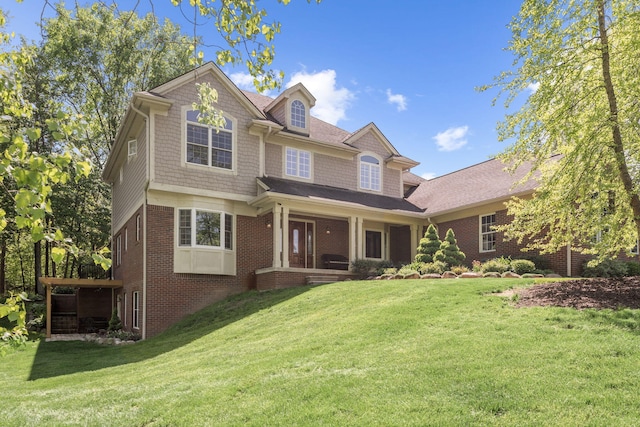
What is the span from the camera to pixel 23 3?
453cm

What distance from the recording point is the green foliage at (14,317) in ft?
9.78

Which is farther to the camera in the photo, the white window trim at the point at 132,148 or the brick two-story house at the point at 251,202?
the white window trim at the point at 132,148

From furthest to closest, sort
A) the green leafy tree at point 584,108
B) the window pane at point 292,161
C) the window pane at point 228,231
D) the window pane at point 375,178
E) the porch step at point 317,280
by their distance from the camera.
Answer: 1. the window pane at point 375,178
2. the window pane at point 292,161
3. the window pane at point 228,231
4. the porch step at point 317,280
5. the green leafy tree at point 584,108

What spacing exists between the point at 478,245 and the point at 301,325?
11077mm

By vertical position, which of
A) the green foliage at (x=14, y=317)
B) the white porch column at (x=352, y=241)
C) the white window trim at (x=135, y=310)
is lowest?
the white window trim at (x=135, y=310)

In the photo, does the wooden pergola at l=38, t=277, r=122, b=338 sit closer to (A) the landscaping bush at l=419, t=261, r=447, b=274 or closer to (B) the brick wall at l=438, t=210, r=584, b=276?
(A) the landscaping bush at l=419, t=261, r=447, b=274

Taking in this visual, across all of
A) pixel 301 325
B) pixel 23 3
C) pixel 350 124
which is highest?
pixel 350 124

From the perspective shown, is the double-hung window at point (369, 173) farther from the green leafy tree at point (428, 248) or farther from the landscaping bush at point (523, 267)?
the landscaping bush at point (523, 267)

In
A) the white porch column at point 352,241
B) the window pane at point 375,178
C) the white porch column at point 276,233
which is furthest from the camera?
the window pane at point 375,178

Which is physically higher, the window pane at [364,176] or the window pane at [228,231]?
the window pane at [364,176]

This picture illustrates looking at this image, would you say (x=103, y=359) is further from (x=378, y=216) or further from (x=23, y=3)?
(x=378, y=216)

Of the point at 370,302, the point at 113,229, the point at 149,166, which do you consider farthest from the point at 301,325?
the point at 113,229

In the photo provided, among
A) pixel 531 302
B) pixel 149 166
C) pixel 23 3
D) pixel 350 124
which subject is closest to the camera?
pixel 23 3

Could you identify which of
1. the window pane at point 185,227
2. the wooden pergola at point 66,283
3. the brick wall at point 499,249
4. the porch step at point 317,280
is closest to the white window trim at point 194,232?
the window pane at point 185,227
